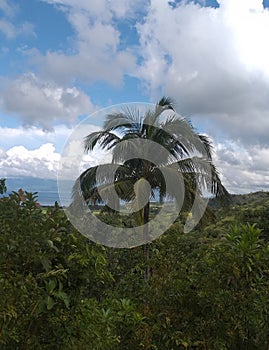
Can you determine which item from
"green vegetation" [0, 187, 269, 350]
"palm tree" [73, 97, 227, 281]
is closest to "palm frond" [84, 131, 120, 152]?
"palm tree" [73, 97, 227, 281]

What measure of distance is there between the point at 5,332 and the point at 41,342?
32 cm

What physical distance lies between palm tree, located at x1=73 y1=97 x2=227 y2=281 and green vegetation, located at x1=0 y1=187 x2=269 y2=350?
7654 mm

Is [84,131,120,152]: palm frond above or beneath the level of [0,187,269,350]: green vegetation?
above

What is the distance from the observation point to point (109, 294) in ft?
13.5

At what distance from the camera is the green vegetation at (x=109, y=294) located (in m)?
2.62

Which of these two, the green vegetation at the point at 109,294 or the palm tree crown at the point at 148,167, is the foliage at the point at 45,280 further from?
the palm tree crown at the point at 148,167

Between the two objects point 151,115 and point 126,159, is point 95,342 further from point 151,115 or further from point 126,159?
point 151,115

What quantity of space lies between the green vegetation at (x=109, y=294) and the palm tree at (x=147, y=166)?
25.1ft

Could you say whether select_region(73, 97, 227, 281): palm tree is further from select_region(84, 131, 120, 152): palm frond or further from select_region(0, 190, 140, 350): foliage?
select_region(0, 190, 140, 350): foliage

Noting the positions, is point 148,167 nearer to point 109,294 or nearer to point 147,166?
point 147,166

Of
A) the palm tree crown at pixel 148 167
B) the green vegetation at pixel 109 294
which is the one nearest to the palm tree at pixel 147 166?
the palm tree crown at pixel 148 167

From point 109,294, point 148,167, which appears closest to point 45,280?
point 109,294

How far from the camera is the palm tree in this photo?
12.4 m

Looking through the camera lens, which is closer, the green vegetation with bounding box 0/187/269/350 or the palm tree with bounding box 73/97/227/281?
the green vegetation with bounding box 0/187/269/350
